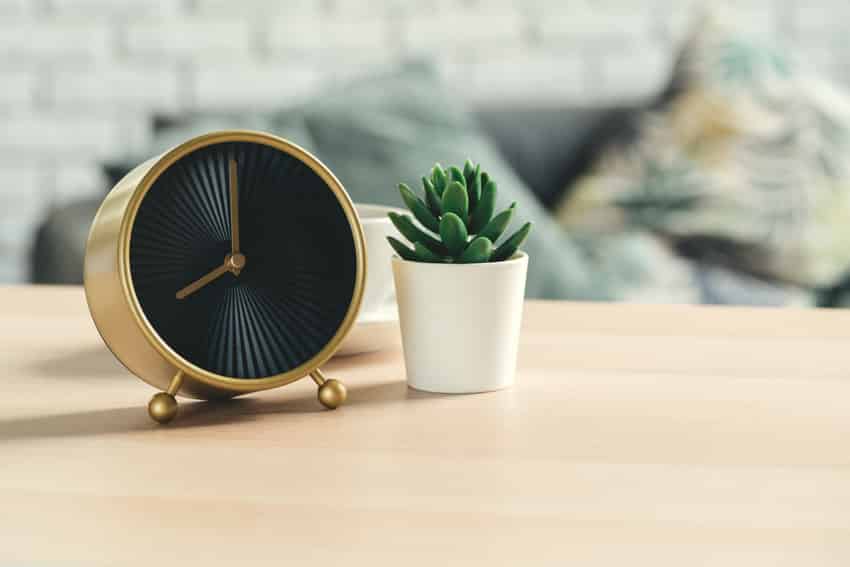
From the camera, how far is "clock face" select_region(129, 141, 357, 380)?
0.65 metres

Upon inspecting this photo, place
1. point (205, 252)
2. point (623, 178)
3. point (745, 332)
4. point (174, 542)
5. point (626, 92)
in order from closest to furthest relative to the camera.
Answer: point (174, 542)
point (205, 252)
point (745, 332)
point (623, 178)
point (626, 92)

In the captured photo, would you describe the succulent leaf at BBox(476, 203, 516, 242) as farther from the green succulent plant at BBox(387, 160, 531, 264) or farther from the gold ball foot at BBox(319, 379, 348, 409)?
the gold ball foot at BBox(319, 379, 348, 409)

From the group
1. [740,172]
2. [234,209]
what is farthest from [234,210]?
[740,172]

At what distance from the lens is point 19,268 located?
8.11 feet

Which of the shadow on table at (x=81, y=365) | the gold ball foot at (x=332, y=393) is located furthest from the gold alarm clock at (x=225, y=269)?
the shadow on table at (x=81, y=365)

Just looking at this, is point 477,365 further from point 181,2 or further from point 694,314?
point 181,2

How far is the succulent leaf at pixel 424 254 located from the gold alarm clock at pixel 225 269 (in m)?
0.04

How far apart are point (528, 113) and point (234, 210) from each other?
5.38 ft

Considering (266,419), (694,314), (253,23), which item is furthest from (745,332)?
(253,23)

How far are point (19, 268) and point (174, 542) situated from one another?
7.15 ft

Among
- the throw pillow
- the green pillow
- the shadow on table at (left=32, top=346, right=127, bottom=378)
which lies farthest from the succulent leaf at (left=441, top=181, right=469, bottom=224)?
the throw pillow

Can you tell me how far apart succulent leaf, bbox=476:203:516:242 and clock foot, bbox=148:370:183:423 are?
22 cm

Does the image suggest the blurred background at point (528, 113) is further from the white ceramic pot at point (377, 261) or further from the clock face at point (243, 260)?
the clock face at point (243, 260)

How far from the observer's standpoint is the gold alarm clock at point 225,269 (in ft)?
2.10
